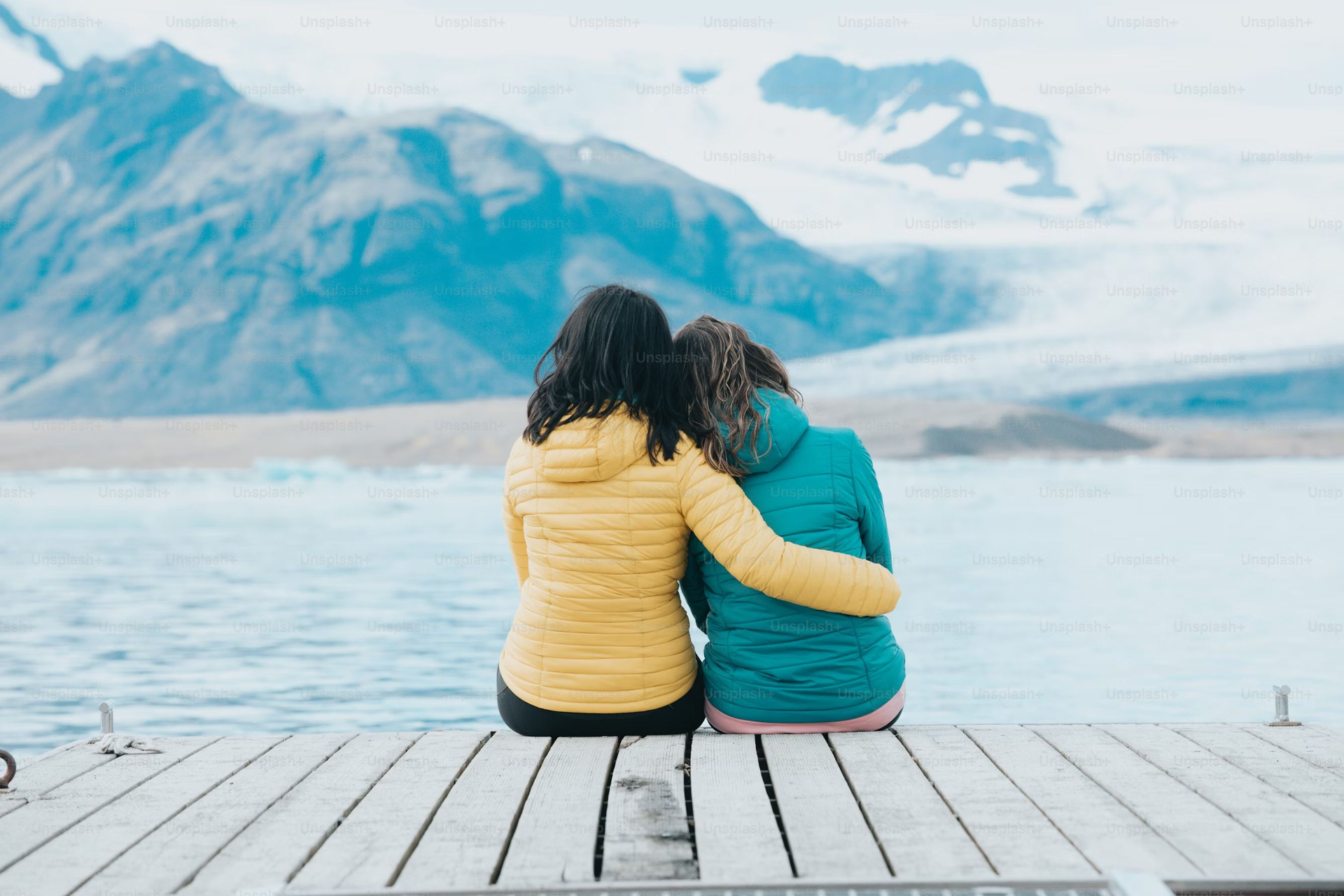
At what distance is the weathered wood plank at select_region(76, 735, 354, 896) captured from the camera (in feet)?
6.30

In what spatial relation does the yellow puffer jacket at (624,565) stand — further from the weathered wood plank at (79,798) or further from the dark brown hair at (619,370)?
the weathered wood plank at (79,798)

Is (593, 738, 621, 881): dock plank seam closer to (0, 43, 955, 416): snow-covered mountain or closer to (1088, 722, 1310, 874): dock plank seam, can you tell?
(1088, 722, 1310, 874): dock plank seam

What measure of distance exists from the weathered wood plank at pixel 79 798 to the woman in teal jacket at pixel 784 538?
125 cm

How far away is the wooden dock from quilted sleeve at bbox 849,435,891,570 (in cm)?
45

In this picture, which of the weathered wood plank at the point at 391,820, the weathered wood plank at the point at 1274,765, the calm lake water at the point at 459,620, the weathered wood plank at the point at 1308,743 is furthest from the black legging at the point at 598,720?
the calm lake water at the point at 459,620

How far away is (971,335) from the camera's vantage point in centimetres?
14688

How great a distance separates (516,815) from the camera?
2.20 m

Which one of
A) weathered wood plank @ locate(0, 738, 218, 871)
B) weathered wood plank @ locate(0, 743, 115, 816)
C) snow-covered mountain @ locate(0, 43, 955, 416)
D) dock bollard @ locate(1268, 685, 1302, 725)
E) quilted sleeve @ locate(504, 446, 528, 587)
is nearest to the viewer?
weathered wood plank @ locate(0, 738, 218, 871)

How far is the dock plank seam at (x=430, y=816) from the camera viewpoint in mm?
1954

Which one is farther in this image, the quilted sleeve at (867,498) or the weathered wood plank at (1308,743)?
the quilted sleeve at (867,498)

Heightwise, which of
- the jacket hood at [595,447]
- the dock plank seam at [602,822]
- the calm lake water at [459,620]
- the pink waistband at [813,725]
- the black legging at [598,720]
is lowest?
the calm lake water at [459,620]

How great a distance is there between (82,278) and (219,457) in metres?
66.0

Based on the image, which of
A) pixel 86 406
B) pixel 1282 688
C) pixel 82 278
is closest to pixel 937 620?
pixel 1282 688

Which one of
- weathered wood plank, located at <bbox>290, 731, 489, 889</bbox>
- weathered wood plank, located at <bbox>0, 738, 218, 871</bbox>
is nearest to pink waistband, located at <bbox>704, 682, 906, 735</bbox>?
weathered wood plank, located at <bbox>290, 731, 489, 889</bbox>
